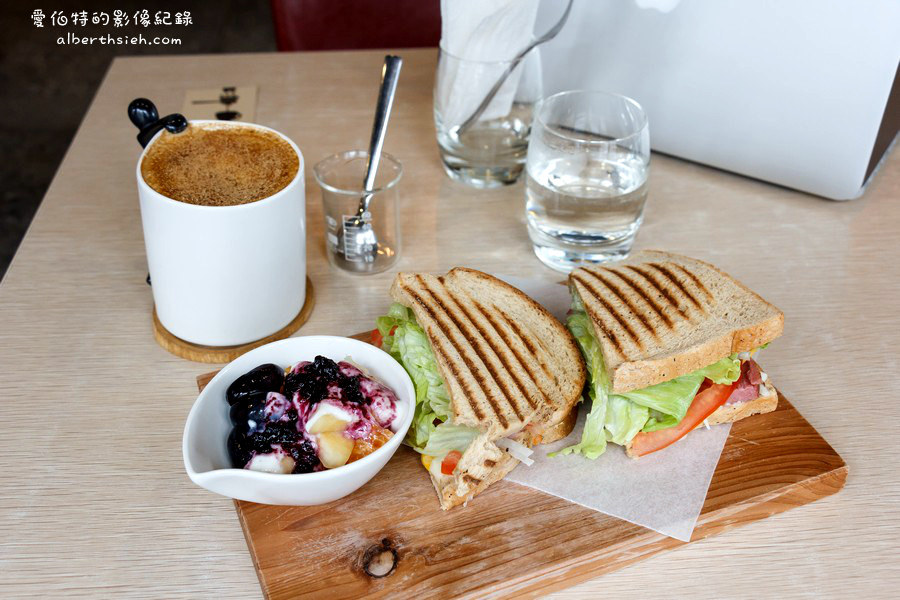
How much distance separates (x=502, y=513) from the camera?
112 cm

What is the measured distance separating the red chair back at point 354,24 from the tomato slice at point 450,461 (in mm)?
1770

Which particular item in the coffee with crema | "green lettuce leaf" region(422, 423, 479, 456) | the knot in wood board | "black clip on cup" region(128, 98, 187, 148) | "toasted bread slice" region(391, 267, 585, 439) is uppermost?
"black clip on cup" region(128, 98, 187, 148)

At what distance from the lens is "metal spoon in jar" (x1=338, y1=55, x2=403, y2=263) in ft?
4.98

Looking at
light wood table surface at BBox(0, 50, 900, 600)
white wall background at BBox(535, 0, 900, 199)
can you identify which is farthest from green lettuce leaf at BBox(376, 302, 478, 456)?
white wall background at BBox(535, 0, 900, 199)

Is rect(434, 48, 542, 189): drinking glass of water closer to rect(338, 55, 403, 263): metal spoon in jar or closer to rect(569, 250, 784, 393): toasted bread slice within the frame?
rect(338, 55, 403, 263): metal spoon in jar

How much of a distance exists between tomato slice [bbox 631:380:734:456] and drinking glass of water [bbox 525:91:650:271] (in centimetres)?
39

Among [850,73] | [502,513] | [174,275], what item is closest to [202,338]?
[174,275]

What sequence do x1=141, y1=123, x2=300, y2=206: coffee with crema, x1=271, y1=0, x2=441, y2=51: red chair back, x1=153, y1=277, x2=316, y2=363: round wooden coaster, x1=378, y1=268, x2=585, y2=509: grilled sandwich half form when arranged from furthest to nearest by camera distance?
1. x1=271, y1=0, x2=441, y2=51: red chair back
2. x1=153, y1=277, x2=316, y2=363: round wooden coaster
3. x1=141, y1=123, x2=300, y2=206: coffee with crema
4. x1=378, y1=268, x2=585, y2=509: grilled sandwich half

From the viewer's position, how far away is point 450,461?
1.14 meters

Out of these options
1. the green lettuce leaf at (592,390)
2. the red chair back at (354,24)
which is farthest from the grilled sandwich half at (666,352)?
the red chair back at (354,24)

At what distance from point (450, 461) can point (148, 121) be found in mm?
712

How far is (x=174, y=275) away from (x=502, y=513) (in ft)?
2.00

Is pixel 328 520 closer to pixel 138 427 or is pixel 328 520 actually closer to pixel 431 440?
pixel 431 440

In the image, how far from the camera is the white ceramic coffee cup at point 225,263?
1215 mm
